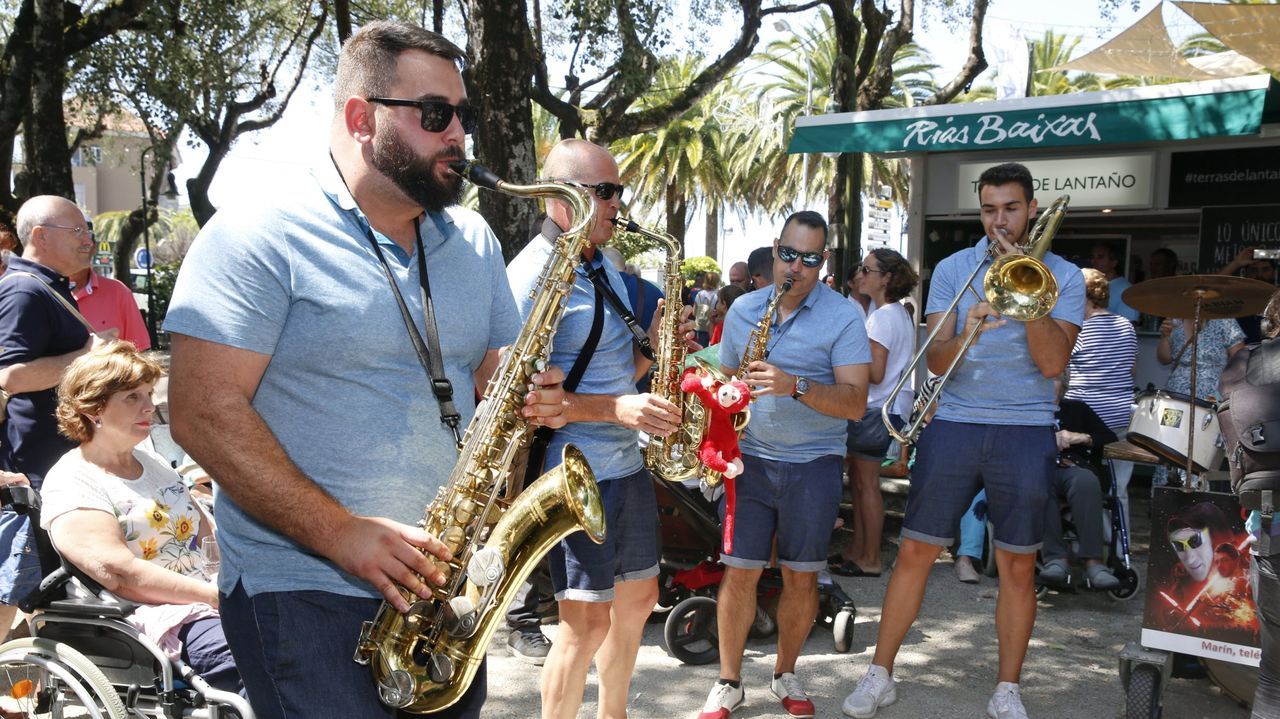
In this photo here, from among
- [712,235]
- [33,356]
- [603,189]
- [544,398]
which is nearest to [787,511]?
[603,189]

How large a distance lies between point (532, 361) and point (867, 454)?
15.4ft

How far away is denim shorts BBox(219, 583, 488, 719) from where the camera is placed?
1.99 metres

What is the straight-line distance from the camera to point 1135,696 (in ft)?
13.8

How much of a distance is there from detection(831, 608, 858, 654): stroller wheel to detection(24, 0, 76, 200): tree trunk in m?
10.5

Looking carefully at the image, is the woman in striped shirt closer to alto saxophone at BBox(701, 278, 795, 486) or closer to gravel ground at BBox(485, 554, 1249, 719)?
gravel ground at BBox(485, 554, 1249, 719)

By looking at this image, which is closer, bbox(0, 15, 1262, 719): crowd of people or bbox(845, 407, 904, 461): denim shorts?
bbox(0, 15, 1262, 719): crowd of people

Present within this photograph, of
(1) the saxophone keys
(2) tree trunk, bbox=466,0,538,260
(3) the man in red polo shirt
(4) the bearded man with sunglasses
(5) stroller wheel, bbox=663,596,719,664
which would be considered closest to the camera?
(4) the bearded man with sunglasses

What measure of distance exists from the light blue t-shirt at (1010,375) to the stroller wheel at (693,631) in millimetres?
1671

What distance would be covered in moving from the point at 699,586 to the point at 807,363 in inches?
63.6

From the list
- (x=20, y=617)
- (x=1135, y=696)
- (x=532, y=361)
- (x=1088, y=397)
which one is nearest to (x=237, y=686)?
(x=532, y=361)

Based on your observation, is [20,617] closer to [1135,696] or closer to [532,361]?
[532,361]

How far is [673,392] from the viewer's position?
400cm

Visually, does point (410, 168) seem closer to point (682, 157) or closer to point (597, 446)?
point (597, 446)

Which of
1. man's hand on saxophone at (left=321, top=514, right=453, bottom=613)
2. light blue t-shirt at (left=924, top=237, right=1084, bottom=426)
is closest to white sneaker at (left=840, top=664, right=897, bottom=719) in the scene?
light blue t-shirt at (left=924, top=237, right=1084, bottom=426)
